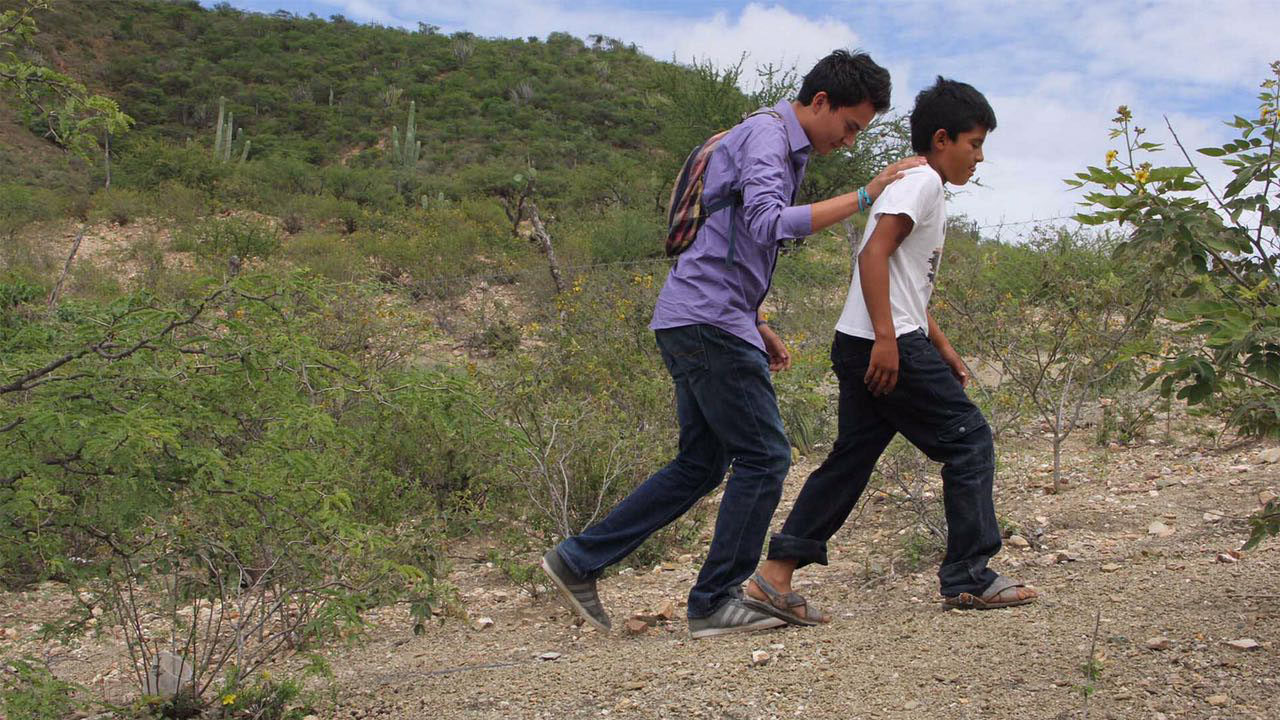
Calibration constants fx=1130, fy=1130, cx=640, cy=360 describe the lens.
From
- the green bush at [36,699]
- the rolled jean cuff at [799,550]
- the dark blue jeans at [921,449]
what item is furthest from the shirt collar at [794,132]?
the green bush at [36,699]

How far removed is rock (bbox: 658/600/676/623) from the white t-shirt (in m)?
1.19

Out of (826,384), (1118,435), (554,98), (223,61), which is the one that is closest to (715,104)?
(826,384)

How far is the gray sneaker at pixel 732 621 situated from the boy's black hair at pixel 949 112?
1.41 metres

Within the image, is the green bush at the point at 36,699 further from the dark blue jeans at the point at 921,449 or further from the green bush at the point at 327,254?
the green bush at the point at 327,254

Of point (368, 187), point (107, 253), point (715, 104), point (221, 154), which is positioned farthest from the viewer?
point (221, 154)

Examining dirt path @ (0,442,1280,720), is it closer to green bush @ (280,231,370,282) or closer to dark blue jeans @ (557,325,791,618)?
dark blue jeans @ (557,325,791,618)

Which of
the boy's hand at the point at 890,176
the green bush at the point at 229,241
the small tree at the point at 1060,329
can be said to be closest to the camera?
the boy's hand at the point at 890,176

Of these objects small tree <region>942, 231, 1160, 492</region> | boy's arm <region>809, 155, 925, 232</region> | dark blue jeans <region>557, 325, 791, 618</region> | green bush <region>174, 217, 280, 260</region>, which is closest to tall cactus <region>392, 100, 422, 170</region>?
green bush <region>174, 217, 280, 260</region>

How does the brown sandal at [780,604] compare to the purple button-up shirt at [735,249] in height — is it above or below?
below

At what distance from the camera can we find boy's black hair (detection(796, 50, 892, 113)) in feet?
9.99

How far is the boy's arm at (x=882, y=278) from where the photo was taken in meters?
3.00

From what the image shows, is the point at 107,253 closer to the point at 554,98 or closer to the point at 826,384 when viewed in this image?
the point at 826,384

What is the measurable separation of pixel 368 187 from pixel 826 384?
688 inches

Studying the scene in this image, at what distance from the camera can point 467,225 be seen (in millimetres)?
17922
